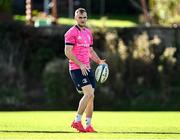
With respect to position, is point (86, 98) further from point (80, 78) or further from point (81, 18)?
point (81, 18)

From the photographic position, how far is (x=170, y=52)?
3014 centimetres

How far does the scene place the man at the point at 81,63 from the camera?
46.9 feet

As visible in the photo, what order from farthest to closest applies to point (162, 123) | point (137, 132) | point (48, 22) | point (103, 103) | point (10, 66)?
point (48, 22), point (10, 66), point (103, 103), point (162, 123), point (137, 132)

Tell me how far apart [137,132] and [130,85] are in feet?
51.8

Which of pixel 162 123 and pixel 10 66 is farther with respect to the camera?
pixel 10 66

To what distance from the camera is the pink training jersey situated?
1441 cm

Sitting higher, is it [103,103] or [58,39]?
[58,39]

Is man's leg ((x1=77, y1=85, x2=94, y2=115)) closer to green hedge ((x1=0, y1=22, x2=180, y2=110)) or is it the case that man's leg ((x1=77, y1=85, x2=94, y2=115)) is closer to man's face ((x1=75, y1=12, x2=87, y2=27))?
man's face ((x1=75, y1=12, x2=87, y2=27))

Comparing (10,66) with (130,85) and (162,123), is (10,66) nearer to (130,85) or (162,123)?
(130,85)

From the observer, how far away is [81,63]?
14.3 meters

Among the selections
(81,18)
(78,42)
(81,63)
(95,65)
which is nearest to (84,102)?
(81,63)

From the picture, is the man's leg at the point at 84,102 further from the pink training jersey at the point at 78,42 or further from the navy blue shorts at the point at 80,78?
the pink training jersey at the point at 78,42

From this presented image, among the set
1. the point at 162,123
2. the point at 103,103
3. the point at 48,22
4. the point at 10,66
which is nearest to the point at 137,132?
the point at 162,123

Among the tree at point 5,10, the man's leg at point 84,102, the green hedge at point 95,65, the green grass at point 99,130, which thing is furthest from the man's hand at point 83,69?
the tree at point 5,10
